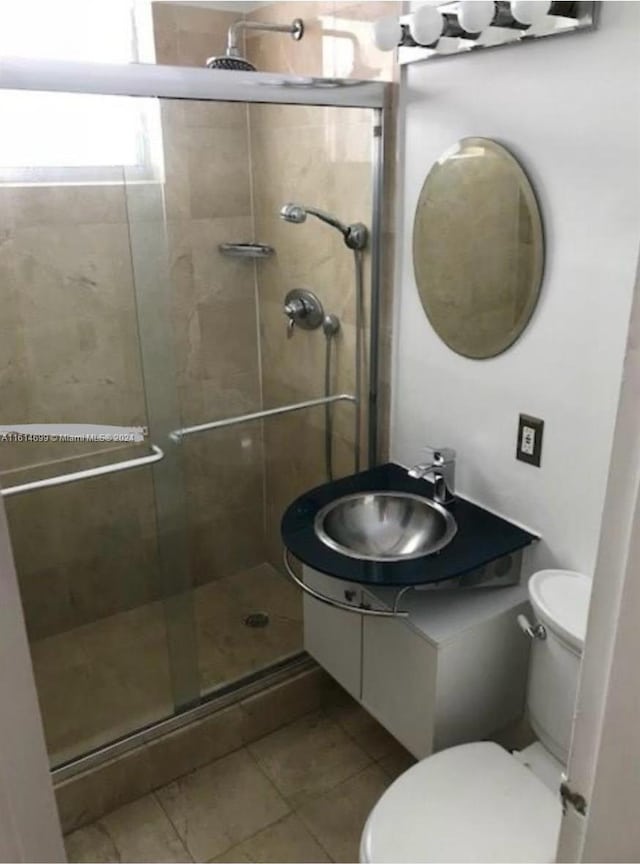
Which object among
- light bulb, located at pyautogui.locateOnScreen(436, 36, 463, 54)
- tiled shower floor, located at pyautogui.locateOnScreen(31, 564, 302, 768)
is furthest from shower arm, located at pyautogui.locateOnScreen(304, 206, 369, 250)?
tiled shower floor, located at pyautogui.locateOnScreen(31, 564, 302, 768)

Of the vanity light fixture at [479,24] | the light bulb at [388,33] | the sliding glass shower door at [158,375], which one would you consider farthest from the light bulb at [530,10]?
the sliding glass shower door at [158,375]

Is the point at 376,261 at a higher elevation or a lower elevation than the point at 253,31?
lower

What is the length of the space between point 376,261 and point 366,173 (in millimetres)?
259

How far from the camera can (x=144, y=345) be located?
218 cm

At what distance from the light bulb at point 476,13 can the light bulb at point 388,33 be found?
0.17 metres

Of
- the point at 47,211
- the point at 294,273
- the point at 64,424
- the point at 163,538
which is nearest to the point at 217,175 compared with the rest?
the point at 294,273

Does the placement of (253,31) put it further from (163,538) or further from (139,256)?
(163,538)

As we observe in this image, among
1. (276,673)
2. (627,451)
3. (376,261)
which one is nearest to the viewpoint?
(627,451)

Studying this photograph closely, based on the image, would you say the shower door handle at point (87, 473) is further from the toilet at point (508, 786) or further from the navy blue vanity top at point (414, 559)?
the toilet at point (508, 786)

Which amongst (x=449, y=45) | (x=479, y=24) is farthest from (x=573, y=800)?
(x=449, y=45)

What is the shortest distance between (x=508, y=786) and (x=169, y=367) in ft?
4.88

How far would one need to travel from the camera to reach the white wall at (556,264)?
4.76ft

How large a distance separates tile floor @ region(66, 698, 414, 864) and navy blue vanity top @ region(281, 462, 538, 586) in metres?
0.79

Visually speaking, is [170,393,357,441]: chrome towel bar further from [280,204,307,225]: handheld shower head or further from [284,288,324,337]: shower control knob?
[280,204,307,225]: handheld shower head
